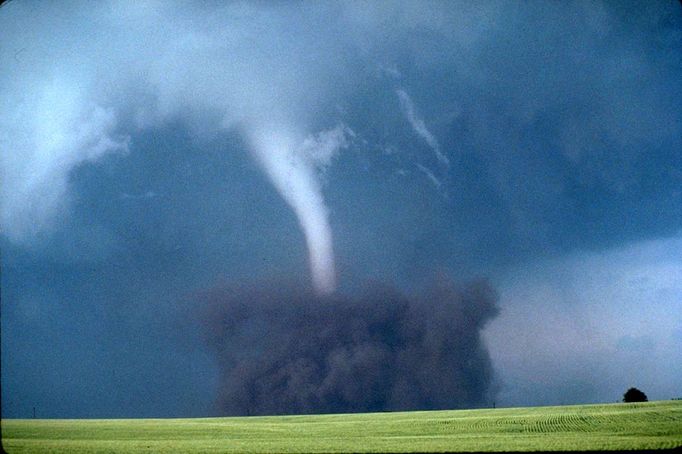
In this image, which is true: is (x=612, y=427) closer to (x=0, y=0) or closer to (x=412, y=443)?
(x=412, y=443)

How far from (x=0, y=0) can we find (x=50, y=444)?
3778 cm

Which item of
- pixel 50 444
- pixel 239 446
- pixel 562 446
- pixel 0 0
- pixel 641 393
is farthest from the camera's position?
pixel 641 393

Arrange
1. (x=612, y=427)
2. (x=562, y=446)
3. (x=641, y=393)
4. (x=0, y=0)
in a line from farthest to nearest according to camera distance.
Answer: (x=641, y=393)
(x=612, y=427)
(x=562, y=446)
(x=0, y=0)

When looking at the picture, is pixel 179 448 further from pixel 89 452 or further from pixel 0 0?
pixel 0 0

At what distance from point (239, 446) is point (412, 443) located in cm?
1313

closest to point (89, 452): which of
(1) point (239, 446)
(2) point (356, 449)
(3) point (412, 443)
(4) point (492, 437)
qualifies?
(1) point (239, 446)

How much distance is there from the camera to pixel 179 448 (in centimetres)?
3825

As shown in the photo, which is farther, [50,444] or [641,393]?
[641,393]

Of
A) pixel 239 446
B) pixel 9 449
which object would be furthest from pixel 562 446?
pixel 9 449

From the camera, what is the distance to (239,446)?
127 feet

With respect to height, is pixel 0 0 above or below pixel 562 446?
above

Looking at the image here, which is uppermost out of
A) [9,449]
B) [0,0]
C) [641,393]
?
[0,0]

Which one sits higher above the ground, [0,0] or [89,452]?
[0,0]

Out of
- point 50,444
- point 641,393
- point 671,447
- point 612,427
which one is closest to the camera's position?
point 671,447
